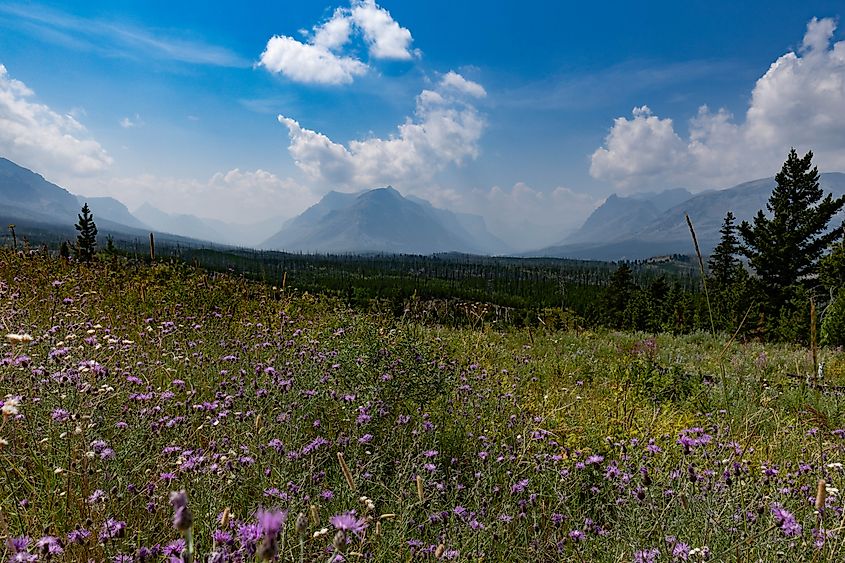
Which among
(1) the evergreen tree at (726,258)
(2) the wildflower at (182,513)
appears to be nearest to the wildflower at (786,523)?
(2) the wildflower at (182,513)

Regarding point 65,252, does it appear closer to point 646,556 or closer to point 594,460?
point 594,460

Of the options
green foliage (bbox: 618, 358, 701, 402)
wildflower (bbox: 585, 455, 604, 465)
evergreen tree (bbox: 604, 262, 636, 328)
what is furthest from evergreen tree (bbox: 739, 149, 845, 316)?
wildflower (bbox: 585, 455, 604, 465)

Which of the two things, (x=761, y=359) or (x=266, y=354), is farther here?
(x=761, y=359)

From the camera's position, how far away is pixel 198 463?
2289mm

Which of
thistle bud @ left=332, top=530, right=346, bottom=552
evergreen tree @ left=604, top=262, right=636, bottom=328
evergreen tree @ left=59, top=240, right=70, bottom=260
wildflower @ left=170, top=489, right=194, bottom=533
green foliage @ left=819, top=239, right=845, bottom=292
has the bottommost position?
evergreen tree @ left=604, top=262, right=636, bottom=328

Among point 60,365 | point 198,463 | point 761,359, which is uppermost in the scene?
point 60,365

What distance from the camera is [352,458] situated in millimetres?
3029

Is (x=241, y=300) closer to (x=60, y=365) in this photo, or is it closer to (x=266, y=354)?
(x=266, y=354)

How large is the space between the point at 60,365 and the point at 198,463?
5.81ft

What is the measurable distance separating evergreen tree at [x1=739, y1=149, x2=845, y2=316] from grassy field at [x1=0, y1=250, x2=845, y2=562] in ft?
123

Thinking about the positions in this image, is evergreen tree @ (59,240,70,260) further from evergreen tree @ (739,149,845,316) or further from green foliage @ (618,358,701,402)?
evergreen tree @ (739,149,845,316)

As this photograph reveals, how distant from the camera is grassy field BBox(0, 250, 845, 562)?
2061 mm

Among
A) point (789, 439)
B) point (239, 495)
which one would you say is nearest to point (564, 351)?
point (789, 439)

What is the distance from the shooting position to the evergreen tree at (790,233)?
117 ft
